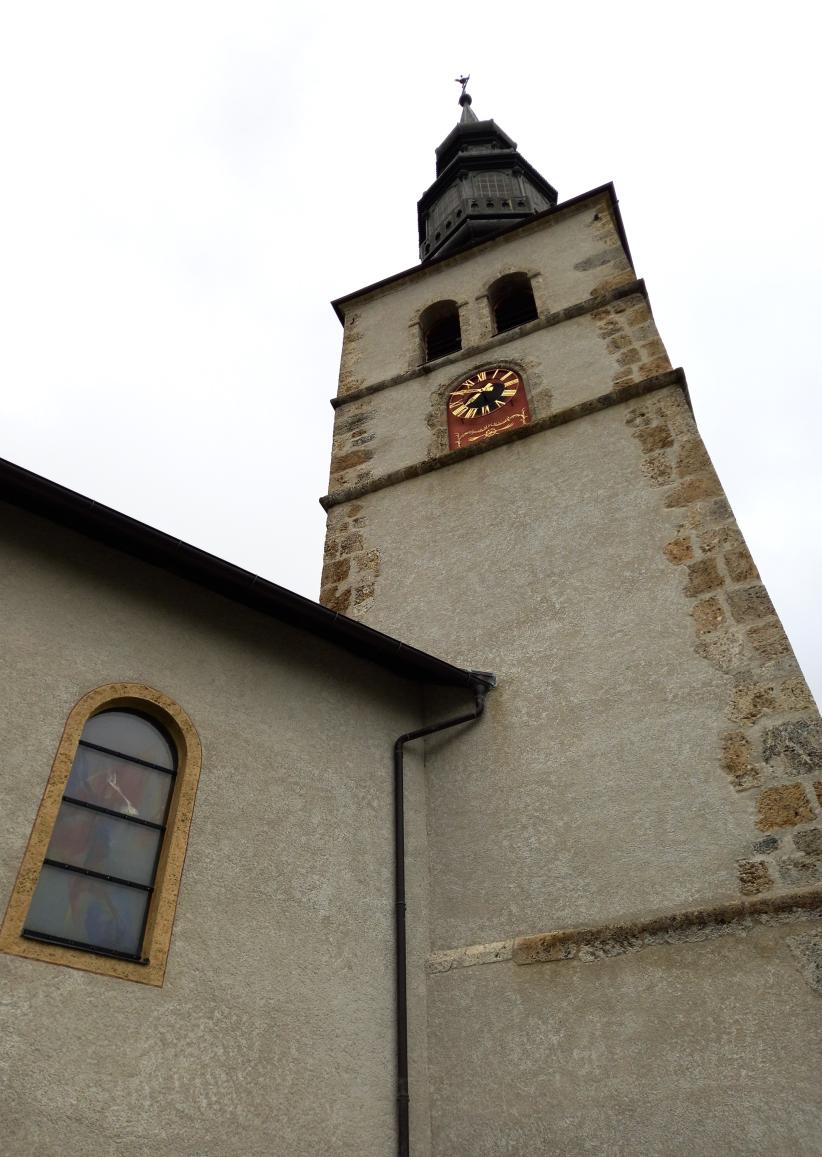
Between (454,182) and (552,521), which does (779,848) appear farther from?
(454,182)

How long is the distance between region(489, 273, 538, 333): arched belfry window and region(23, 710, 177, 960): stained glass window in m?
7.53

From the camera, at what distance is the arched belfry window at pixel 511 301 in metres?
11.3

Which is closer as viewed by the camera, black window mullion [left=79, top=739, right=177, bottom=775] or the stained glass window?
the stained glass window

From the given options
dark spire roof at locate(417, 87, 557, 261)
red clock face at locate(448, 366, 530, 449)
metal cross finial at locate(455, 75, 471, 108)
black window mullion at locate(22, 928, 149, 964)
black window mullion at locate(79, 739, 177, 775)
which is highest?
metal cross finial at locate(455, 75, 471, 108)

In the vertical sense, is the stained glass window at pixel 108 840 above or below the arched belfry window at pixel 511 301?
below

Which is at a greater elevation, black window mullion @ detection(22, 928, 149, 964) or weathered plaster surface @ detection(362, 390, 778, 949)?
weathered plaster surface @ detection(362, 390, 778, 949)

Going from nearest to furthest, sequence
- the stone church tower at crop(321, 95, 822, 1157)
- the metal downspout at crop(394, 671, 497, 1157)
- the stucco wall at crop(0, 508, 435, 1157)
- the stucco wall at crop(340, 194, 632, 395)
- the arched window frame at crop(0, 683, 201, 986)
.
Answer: the stucco wall at crop(0, 508, 435, 1157) < the arched window frame at crop(0, 683, 201, 986) < the stone church tower at crop(321, 95, 822, 1157) < the metal downspout at crop(394, 671, 497, 1157) < the stucco wall at crop(340, 194, 632, 395)

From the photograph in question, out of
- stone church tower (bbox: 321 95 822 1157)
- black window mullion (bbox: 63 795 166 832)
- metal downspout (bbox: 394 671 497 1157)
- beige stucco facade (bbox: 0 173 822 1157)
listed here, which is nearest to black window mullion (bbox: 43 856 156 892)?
beige stucco facade (bbox: 0 173 822 1157)

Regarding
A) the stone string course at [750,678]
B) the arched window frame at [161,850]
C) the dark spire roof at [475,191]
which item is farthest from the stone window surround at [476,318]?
the arched window frame at [161,850]

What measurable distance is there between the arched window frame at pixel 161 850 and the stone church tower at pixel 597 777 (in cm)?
163

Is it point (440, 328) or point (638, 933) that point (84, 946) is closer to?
point (638, 933)

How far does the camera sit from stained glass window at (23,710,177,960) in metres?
4.48

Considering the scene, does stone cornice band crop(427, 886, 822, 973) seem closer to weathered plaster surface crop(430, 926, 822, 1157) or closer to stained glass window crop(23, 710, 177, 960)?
weathered plaster surface crop(430, 926, 822, 1157)

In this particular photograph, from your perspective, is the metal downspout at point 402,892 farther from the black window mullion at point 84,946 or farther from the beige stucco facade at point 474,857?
the black window mullion at point 84,946
